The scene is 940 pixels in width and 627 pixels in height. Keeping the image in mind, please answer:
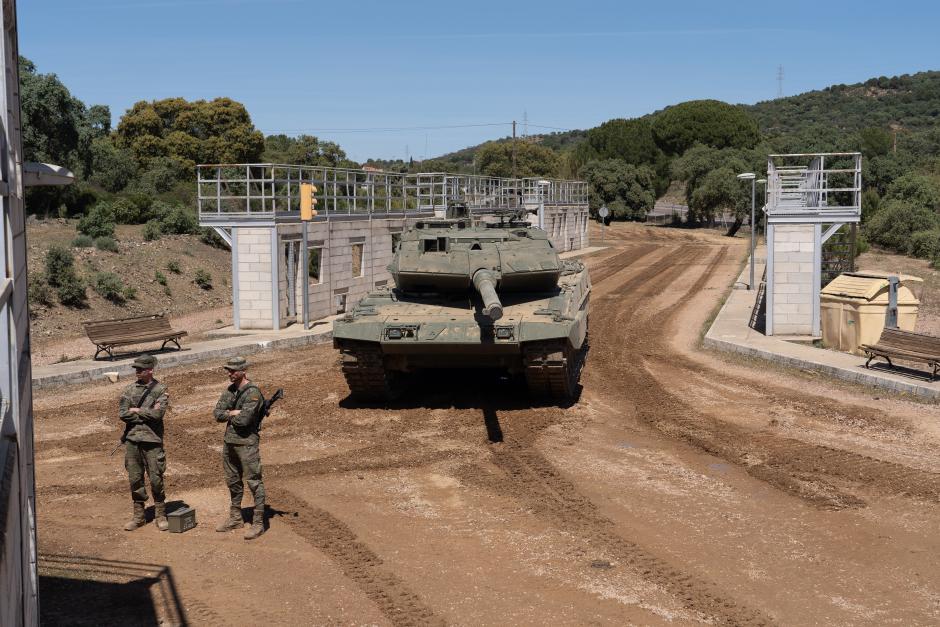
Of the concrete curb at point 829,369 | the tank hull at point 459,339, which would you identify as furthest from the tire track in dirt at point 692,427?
the tank hull at point 459,339

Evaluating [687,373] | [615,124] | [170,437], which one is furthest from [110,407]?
[615,124]

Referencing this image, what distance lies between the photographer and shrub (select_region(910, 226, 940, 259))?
39188mm

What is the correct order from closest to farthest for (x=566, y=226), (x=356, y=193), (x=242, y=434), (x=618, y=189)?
(x=242, y=434), (x=356, y=193), (x=566, y=226), (x=618, y=189)

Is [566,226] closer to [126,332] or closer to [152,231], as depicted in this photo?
[152,231]

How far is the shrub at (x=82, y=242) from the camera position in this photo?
29.9 metres

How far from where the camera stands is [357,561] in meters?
8.66


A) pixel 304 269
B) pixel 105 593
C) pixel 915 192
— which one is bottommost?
pixel 105 593

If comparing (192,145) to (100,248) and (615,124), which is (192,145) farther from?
(615,124)

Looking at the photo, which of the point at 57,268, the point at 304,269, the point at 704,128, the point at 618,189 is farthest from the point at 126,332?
the point at 704,128

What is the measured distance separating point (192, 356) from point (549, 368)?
8007 mm

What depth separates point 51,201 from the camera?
37.6m

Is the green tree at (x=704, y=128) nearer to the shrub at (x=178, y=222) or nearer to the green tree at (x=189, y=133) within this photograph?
the green tree at (x=189, y=133)

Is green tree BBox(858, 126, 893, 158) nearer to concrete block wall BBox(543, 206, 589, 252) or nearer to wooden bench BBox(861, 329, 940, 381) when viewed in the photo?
concrete block wall BBox(543, 206, 589, 252)

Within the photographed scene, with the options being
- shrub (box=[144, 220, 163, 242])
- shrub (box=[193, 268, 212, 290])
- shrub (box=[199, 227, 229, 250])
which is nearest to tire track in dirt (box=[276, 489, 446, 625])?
shrub (box=[193, 268, 212, 290])
